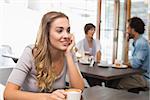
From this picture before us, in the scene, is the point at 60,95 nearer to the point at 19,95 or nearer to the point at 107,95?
the point at 19,95

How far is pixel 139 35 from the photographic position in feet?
10.2

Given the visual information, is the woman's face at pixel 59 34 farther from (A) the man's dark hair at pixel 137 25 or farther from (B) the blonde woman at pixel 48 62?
(A) the man's dark hair at pixel 137 25

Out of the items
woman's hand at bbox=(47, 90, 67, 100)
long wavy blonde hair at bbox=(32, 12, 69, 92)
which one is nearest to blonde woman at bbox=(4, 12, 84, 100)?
long wavy blonde hair at bbox=(32, 12, 69, 92)

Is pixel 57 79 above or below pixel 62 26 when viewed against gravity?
below

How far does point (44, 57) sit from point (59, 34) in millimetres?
162

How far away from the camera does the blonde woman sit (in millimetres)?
1334

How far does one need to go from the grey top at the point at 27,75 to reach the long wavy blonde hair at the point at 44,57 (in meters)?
0.03

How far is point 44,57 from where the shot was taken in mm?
1366

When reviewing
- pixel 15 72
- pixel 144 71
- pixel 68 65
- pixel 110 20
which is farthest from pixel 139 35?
pixel 110 20

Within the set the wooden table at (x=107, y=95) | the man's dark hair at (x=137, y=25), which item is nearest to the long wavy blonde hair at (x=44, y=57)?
the wooden table at (x=107, y=95)

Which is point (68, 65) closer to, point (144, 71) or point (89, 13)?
point (144, 71)

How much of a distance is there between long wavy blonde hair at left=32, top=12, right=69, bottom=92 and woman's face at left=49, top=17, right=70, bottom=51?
24mm

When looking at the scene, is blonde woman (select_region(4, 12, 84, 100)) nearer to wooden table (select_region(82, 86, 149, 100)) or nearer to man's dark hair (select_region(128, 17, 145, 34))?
wooden table (select_region(82, 86, 149, 100))

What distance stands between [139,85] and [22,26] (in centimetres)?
326
